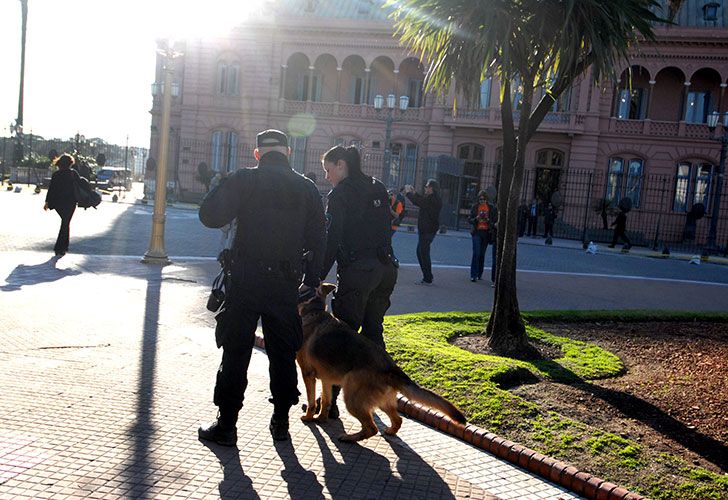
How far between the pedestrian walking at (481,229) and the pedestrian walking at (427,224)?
2.71 ft

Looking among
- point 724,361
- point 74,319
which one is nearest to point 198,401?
point 74,319

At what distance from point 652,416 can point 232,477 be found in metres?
3.46

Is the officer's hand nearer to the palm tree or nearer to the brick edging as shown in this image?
the brick edging

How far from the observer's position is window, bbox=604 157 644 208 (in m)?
36.4

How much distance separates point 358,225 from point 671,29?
3453cm

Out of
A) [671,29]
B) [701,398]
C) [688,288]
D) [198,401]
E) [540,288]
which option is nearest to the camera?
[198,401]

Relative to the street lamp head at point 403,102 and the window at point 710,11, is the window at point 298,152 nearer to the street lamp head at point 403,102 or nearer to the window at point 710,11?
the street lamp head at point 403,102

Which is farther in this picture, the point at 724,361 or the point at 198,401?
the point at 724,361

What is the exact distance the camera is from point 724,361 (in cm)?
776

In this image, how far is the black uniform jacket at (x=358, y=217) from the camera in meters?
5.64

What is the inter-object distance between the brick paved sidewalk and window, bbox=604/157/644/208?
3241cm

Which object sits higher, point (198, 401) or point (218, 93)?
point (218, 93)

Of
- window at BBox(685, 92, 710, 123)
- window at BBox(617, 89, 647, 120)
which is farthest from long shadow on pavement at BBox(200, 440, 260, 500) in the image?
Result: window at BBox(685, 92, 710, 123)

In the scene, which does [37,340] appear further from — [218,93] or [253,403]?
[218,93]
